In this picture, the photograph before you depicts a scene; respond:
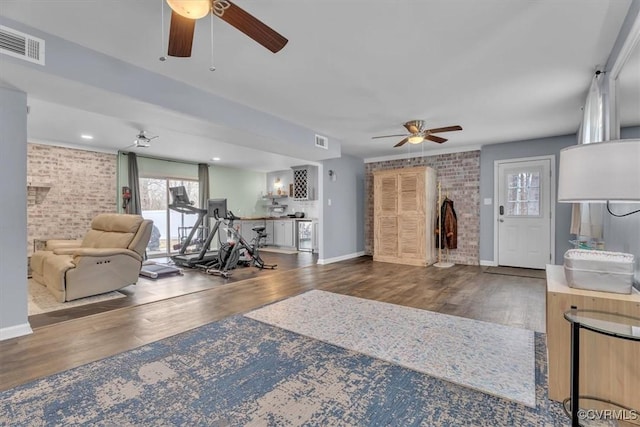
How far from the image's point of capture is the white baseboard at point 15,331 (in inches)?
96.8

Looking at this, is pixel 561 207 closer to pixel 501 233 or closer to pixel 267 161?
pixel 501 233

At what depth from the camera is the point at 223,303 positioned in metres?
3.46

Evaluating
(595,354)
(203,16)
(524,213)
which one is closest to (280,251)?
(524,213)

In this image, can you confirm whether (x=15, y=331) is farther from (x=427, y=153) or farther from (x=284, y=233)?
(x=427, y=153)

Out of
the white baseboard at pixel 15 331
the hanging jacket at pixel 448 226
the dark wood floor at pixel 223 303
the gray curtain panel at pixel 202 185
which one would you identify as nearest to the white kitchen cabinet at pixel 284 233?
the gray curtain panel at pixel 202 185

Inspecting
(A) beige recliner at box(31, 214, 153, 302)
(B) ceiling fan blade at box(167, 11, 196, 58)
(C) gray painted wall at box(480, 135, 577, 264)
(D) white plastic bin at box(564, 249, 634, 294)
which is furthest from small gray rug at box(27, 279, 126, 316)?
(C) gray painted wall at box(480, 135, 577, 264)

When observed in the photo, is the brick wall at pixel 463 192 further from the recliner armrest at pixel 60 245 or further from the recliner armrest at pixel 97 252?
the recliner armrest at pixel 60 245

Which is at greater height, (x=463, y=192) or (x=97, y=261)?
(x=463, y=192)

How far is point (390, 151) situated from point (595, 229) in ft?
13.8

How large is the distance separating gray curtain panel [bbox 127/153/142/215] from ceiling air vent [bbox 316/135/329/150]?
4309 millimetres

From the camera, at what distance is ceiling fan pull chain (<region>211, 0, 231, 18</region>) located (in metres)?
1.53

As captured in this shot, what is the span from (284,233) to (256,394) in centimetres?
694

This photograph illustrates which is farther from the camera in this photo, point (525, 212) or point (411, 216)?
point (411, 216)

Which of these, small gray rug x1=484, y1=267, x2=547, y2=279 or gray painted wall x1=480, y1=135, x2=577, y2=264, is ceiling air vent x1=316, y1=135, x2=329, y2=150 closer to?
gray painted wall x1=480, y1=135, x2=577, y2=264
